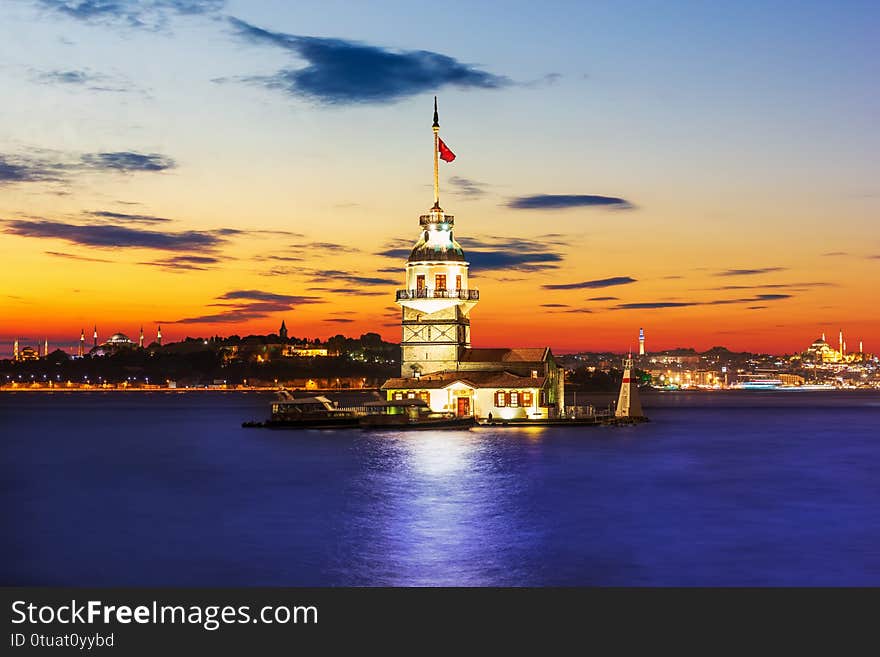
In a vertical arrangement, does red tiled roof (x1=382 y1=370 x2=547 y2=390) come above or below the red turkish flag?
below

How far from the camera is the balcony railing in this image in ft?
275

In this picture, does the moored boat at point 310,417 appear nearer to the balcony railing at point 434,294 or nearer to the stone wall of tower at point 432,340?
the stone wall of tower at point 432,340

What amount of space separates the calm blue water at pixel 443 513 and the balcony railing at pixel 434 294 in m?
11.7

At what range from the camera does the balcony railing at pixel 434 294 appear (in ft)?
275

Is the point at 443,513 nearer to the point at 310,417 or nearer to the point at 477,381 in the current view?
the point at 477,381

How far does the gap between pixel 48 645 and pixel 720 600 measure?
14.7 metres

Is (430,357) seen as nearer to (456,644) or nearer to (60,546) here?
(60,546)

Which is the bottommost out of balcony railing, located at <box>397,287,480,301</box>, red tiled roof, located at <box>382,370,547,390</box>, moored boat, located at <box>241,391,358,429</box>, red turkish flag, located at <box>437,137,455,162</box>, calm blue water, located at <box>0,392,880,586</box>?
calm blue water, located at <box>0,392,880,586</box>

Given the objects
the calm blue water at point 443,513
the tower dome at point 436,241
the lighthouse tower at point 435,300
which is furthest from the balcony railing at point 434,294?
the calm blue water at point 443,513

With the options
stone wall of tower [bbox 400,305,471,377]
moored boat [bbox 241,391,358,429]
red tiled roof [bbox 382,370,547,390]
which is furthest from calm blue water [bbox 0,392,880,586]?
moored boat [bbox 241,391,358,429]

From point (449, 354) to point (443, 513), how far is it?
4369cm

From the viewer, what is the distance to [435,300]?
A: 83.4 m

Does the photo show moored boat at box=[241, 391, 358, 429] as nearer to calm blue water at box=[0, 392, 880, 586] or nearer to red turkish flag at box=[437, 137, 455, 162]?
calm blue water at box=[0, 392, 880, 586]

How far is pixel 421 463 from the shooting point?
2280 inches
